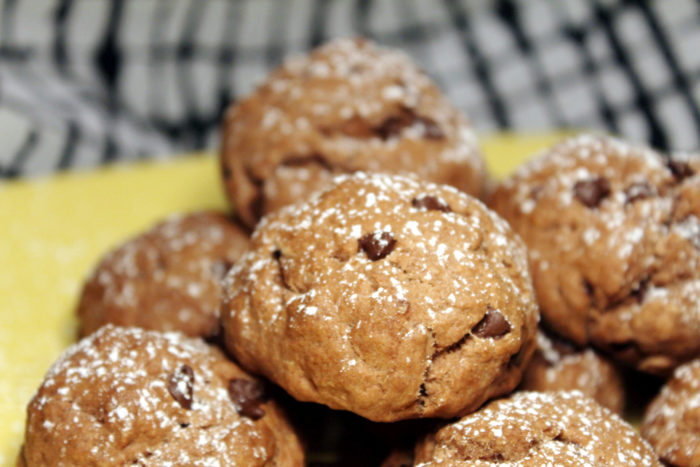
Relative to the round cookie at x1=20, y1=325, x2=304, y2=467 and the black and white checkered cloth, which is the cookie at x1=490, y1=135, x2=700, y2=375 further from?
the black and white checkered cloth

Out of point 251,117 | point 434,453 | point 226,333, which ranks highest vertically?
point 251,117

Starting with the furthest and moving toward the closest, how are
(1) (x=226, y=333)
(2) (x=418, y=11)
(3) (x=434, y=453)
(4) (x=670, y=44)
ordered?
1. (2) (x=418, y=11)
2. (4) (x=670, y=44)
3. (1) (x=226, y=333)
4. (3) (x=434, y=453)

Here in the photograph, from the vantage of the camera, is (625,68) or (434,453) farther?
(625,68)

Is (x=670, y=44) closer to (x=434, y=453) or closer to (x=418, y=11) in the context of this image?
(x=418, y=11)

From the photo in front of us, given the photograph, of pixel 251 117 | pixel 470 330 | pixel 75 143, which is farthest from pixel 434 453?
pixel 75 143

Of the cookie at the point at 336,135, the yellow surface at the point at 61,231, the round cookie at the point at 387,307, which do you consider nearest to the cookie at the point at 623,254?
the round cookie at the point at 387,307

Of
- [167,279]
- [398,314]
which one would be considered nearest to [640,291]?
[398,314]
